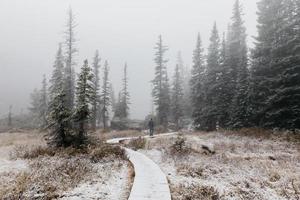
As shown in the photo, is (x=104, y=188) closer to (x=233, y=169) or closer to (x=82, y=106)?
(x=233, y=169)

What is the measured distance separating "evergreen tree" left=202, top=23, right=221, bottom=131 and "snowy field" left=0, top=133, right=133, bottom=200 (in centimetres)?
2622

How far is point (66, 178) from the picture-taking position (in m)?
12.2

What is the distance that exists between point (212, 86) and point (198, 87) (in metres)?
6.47

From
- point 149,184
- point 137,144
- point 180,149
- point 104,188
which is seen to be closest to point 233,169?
point 180,149

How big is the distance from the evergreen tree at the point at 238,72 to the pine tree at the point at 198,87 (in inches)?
256

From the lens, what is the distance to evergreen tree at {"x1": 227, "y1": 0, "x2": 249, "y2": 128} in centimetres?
3406

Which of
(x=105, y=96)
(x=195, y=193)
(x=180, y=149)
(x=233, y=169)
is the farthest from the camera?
(x=105, y=96)

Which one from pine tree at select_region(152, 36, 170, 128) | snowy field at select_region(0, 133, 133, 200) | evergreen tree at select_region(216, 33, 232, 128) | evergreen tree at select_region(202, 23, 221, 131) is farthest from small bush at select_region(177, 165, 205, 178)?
pine tree at select_region(152, 36, 170, 128)

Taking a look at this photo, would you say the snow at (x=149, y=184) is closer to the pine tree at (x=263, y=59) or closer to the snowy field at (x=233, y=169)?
the snowy field at (x=233, y=169)

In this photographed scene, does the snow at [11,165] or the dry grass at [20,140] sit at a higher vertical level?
the dry grass at [20,140]

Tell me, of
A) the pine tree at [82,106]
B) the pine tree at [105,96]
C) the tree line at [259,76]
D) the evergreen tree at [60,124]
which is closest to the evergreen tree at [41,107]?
the pine tree at [105,96]

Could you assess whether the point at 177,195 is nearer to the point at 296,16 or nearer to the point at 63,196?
the point at 63,196

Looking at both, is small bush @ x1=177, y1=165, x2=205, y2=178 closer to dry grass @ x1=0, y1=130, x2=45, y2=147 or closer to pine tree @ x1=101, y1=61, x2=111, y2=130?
dry grass @ x1=0, y1=130, x2=45, y2=147

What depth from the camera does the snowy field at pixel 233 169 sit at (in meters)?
11.2
